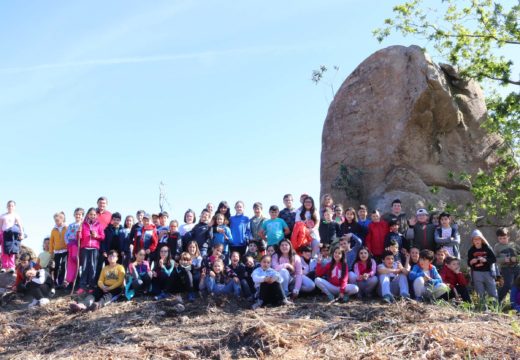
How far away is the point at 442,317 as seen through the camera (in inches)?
281

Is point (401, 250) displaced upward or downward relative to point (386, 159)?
downward

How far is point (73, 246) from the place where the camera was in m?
11.1

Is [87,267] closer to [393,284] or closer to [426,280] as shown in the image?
[393,284]

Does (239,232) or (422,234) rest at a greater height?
(239,232)

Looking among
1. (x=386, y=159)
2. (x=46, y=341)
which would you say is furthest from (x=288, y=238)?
(x=386, y=159)

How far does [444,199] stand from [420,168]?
1.08 meters

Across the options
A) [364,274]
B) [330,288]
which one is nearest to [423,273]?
[364,274]

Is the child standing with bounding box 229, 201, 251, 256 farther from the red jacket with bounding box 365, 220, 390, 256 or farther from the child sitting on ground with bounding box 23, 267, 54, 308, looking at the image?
the child sitting on ground with bounding box 23, 267, 54, 308

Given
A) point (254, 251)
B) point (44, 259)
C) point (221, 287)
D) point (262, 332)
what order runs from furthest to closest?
1. point (44, 259)
2. point (254, 251)
3. point (221, 287)
4. point (262, 332)

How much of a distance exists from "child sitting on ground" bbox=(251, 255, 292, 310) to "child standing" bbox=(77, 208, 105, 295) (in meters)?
3.65

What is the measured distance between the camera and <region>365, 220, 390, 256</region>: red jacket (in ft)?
33.8

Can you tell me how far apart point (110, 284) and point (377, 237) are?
5.17 meters

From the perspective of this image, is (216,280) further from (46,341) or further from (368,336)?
(368,336)

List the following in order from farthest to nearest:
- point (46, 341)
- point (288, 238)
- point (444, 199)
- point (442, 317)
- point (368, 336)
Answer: point (444, 199), point (288, 238), point (46, 341), point (442, 317), point (368, 336)
